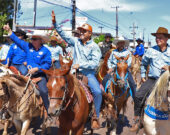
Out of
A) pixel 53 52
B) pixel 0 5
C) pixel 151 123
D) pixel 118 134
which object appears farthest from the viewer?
pixel 0 5

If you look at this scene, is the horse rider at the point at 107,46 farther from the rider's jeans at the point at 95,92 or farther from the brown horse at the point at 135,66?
the brown horse at the point at 135,66

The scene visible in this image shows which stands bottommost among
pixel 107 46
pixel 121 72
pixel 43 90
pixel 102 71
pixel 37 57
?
pixel 43 90

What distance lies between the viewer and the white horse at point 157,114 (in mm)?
3680

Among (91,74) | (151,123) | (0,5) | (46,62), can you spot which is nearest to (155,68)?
(151,123)

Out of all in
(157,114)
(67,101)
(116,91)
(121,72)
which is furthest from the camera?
(116,91)

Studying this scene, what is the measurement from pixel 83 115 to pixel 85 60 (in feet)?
4.32

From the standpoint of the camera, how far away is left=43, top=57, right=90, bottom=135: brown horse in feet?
10.8

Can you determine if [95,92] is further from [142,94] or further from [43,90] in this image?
[43,90]

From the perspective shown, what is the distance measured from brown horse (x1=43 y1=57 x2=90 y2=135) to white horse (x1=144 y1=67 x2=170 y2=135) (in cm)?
128

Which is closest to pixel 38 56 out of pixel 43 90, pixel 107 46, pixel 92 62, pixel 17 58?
pixel 43 90

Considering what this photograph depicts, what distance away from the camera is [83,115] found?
4.20 metres

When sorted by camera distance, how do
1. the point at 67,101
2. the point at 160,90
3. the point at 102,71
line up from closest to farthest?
the point at 160,90
the point at 67,101
the point at 102,71

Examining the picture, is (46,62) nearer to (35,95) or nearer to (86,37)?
(35,95)

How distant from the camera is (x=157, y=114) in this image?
12.7 feet
